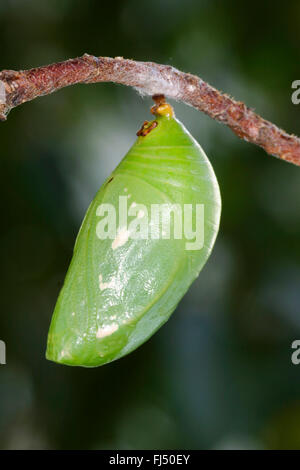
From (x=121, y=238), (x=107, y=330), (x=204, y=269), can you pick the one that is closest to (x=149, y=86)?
(x=121, y=238)

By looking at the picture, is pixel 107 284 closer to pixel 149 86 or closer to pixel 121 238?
pixel 121 238

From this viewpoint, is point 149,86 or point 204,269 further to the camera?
point 204,269

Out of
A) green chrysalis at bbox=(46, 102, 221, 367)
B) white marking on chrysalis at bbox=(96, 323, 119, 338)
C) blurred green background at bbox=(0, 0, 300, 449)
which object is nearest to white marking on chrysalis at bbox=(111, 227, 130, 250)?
green chrysalis at bbox=(46, 102, 221, 367)

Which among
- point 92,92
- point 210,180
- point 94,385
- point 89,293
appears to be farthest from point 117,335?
point 92,92

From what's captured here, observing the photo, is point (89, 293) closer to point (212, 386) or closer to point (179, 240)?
point (179, 240)

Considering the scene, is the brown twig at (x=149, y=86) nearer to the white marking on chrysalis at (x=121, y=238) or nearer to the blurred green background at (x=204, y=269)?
the white marking on chrysalis at (x=121, y=238)

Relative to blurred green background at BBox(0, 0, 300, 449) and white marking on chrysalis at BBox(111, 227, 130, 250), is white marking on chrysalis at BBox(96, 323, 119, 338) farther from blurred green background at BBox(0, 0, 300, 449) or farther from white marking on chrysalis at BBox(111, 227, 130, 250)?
blurred green background at BBox(0, 0, 300, 449)

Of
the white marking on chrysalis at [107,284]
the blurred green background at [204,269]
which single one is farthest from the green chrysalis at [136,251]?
the blurred green background at [204,269]
